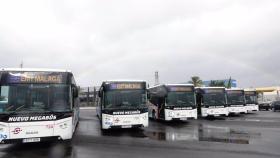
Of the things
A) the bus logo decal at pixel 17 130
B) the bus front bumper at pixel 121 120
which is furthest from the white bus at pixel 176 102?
the bus logo decal at pixel 17 130

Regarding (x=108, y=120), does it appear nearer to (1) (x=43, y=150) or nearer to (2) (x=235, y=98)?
(1) (x=43, y=150)

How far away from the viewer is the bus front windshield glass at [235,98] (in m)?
29.0

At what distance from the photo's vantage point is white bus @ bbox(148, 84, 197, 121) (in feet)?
69.0

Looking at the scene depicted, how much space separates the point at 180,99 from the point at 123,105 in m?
6.97

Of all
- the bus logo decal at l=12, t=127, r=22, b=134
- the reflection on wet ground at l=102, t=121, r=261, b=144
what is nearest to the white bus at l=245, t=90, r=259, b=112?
the reflection on wet ground at l=102, t=121, r=261, b=144

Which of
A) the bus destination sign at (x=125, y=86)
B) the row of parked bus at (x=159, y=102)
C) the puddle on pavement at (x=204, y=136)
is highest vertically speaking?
the bus destination sign at (x=125, y=86)

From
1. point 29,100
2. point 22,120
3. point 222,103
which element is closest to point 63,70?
point 29,100

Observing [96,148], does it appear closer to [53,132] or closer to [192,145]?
[53,132]

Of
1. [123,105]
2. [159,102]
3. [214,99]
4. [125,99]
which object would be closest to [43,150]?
[123,105]

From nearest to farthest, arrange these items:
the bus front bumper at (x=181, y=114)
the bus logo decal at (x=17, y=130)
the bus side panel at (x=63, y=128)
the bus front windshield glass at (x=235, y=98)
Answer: the bus logo decal at (x=17, y=130) → the bus side panel at (x=63, y=128) → the bus front bumper at (x=181, y=114) → the bus front windshield glass at (x=235, y=98)

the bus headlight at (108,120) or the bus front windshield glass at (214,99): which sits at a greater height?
the bus front windshield glass at (214,99)

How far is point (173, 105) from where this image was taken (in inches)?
834

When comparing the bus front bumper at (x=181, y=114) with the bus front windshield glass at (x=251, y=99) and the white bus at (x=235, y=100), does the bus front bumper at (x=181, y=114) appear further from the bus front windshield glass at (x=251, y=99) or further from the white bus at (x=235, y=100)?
the bus front windshield glass at (x=251, y=99)

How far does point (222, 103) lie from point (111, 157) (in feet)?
59.8
